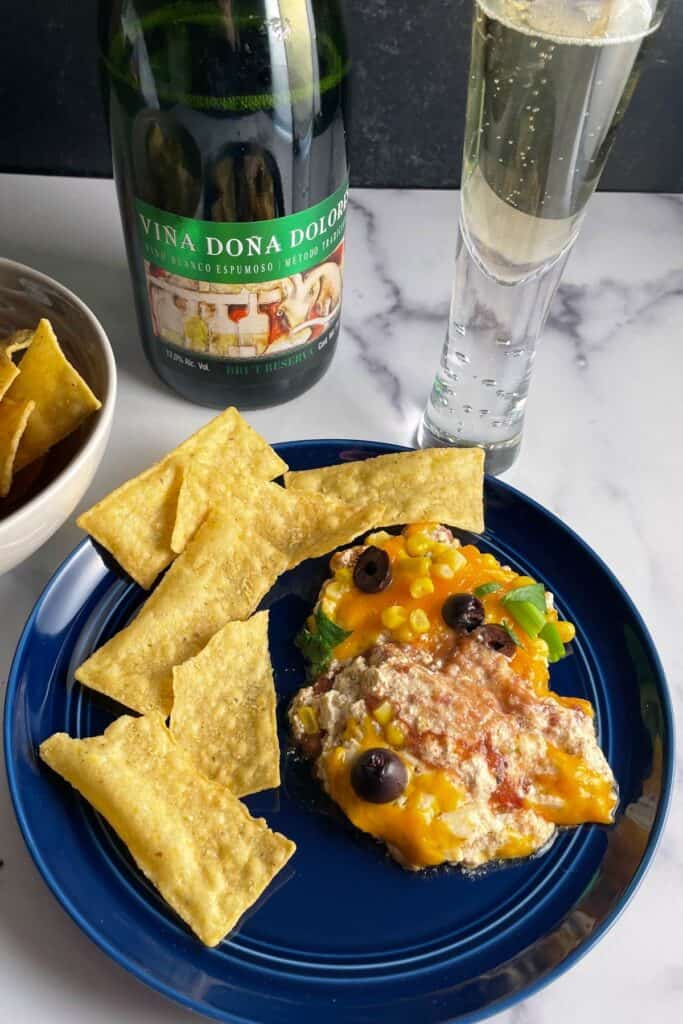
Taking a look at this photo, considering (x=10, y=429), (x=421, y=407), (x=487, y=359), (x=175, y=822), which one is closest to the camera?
(x=175, y=822)

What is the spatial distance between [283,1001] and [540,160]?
736 mm

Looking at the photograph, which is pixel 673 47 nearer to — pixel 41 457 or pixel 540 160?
pixel 540 160

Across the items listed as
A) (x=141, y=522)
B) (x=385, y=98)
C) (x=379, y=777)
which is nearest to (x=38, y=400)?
(x=141, y=522)

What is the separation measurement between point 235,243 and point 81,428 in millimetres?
243

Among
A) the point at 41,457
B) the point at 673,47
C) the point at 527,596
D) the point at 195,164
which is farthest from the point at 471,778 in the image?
the point at 673,47

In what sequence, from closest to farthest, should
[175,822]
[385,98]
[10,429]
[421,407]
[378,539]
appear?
[175,822], [10,429], [378,539], [421,407], [385,98]

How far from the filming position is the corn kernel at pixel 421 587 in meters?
0.99

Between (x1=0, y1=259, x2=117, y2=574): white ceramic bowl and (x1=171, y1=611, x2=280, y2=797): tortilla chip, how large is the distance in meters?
0.19

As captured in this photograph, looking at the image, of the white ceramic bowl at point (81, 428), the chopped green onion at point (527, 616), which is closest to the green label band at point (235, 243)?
the white ceramic bowl at point (81, 428)

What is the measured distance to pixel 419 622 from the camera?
0.97 m

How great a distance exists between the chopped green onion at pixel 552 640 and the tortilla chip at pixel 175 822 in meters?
0.32

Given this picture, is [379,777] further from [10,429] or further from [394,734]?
[10,429]

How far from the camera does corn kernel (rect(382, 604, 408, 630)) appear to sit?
0.98 metres

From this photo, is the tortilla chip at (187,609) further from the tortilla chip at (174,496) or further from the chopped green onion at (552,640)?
the chopped green onion at (552,640)
